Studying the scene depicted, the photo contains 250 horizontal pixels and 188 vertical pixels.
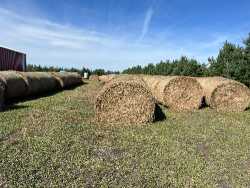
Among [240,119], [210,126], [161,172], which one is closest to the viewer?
[161,172]

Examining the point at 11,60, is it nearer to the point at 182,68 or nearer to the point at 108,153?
the point at 182,68

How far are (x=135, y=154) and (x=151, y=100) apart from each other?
15.9 ft

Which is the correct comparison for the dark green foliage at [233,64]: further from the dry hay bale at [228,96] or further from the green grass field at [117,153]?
the green grass field at [117,153]

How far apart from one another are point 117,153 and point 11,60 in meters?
26.4

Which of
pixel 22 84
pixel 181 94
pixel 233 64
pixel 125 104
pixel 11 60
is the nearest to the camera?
pixel 125 104

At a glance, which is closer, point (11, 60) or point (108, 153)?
point (108, 153)

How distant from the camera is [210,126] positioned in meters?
13.0

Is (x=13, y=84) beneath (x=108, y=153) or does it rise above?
above

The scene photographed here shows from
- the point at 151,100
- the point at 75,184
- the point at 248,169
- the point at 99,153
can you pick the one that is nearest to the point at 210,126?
the point at 151,100

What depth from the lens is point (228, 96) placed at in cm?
1755

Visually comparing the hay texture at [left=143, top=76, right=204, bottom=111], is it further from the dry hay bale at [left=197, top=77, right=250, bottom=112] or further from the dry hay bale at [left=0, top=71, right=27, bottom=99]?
the dry hay bale at [left=0, top=71, right=27, bottom=99]

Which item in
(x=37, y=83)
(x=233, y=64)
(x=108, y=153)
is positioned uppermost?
(x=233, y=64)

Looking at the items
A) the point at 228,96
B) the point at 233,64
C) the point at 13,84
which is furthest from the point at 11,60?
the point at 228,96

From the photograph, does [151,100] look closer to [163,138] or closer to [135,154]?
[163,138]
